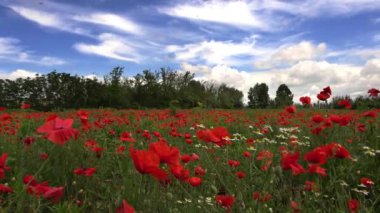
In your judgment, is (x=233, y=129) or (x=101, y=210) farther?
(x=233, y=129)

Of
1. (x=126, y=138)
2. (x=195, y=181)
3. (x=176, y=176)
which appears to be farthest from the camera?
(x=126, y=138)

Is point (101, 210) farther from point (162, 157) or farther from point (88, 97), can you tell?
point (88, 97)

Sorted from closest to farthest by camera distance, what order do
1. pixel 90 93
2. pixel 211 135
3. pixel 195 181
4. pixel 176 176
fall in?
pixel 211 135 < pixel 176 176 < pixel 195 181 < pixel 90 93

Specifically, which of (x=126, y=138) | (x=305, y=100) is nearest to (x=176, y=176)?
(x=126, y=138)

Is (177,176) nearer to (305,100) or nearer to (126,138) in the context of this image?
(126,138)

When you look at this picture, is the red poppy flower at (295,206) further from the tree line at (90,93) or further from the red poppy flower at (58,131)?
the tree line at (90,93)

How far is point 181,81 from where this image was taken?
52219 millimetres

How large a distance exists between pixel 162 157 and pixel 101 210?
4.49 feet

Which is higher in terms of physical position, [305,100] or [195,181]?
[305,100]

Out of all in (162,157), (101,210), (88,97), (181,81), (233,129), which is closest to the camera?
(162,157)

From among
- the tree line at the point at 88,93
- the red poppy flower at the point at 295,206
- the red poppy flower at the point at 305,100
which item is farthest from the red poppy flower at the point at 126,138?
the tree line at the point at 88,93

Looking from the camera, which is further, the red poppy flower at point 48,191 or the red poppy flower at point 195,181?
the red poppy flower at point 195,181

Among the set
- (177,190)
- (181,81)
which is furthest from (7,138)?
(181,81)

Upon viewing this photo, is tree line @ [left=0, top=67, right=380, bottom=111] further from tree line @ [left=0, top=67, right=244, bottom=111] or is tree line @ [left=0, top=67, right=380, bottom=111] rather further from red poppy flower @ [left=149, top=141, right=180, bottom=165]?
red poppy flower @ [left=149, top=141, right=180, bottom=165]
